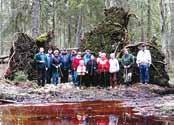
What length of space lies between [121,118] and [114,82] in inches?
378

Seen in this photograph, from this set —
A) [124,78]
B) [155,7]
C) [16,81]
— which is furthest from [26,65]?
[155,7]

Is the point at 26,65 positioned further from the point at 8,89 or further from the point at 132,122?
the point at 132,122

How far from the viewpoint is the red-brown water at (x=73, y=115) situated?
11.4 metres

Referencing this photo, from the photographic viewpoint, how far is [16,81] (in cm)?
2225

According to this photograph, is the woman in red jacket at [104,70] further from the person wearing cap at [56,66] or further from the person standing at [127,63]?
the person wearing cap at [56,66]

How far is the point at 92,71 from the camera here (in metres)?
21.7

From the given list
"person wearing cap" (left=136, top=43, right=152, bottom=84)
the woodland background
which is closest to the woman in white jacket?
"person wearing cap" (left=136, top=43, right=152, bottom=84)

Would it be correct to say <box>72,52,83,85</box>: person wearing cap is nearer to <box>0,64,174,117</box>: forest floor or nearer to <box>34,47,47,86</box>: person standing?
<box>0,64,174,117</box>: forest floor

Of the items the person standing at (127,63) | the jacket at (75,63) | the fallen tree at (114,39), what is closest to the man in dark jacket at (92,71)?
the jacket at (75,63)

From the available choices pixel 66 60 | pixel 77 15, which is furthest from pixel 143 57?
pixel 77 15

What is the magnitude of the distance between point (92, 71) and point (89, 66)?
381 millimetres

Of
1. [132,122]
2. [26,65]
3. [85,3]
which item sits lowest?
[132,122]

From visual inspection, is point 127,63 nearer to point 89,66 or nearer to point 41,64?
point 89,66

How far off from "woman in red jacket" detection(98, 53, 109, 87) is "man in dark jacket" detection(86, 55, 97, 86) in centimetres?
24
